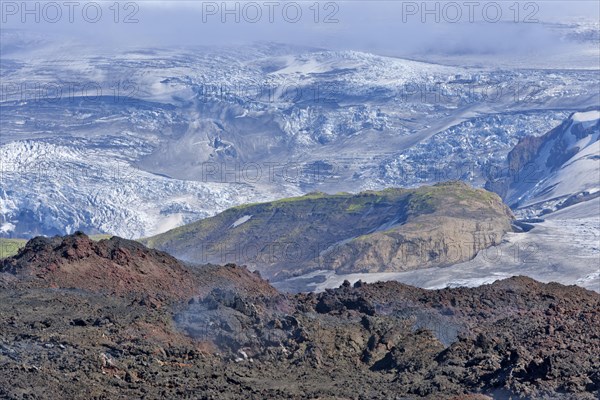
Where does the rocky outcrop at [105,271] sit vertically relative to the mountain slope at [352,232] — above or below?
above

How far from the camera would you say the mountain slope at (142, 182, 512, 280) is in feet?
389

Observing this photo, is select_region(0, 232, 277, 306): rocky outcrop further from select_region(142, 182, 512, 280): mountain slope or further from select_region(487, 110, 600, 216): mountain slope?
select_region(487, 110, 600, 216): mountain slope

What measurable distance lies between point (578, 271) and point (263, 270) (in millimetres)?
25237

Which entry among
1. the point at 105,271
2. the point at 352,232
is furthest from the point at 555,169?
the point at 105,271

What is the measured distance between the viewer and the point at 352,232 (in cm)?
13525

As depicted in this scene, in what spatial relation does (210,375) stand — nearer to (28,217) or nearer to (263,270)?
(263,270)

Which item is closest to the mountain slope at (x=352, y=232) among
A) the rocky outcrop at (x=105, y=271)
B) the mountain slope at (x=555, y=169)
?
the mountain slope at (x=555, y=169)

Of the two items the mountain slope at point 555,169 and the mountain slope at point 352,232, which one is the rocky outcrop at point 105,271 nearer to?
the mountain slope at point 352,232

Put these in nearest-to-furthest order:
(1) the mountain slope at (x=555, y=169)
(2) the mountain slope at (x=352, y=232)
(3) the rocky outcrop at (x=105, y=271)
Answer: (3) the rocky outcrop at (x=105, y=271)
(2) the mountain slope at (x=352, y=232)
(1) the mountain slope at (x=555, y=169)

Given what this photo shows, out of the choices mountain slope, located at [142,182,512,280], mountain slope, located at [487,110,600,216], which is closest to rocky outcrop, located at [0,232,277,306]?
mountain slope, located at [142,182,512,280]

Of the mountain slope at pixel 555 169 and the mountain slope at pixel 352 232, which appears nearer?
the mountain slope at pixel 352 232

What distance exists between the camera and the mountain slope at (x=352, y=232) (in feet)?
389

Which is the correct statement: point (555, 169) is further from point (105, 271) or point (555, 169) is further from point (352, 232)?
point (105, 271)

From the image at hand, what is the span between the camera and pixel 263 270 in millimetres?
124375
